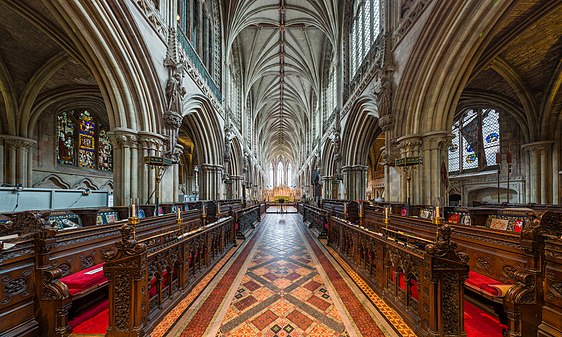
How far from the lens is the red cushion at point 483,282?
8.06 feet

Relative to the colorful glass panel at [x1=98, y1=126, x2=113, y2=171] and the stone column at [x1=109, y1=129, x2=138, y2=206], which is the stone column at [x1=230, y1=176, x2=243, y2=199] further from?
the stone column at [x1=109, y1=129, x2=138, y2=206]

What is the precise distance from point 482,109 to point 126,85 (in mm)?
16598

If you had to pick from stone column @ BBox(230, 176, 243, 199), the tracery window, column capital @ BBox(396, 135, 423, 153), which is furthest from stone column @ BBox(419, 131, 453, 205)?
stone column @ BBox(230, 176, 243, 199)

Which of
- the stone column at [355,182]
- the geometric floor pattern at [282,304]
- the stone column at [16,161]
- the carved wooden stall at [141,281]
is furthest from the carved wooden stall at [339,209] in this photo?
the stone column at [16,161]

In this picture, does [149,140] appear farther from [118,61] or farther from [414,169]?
[414,169]

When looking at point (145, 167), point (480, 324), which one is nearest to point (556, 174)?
point (480, 324)

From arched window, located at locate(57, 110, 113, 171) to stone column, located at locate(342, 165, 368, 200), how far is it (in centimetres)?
1446

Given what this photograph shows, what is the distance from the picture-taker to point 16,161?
30.5 ft

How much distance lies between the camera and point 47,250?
2271mm

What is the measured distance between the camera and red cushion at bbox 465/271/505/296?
2457mm

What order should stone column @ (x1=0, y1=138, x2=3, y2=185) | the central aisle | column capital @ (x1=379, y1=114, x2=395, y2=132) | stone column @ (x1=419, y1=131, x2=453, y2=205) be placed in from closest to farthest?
the central aisle < stone column @ (x1=419, y1=131, x2=453, y2=205) < column capital @ (x1=379, y1=114, x2=395, y2=132) < stone column @ (x1=0, y1=138, x2=3, y2=185)

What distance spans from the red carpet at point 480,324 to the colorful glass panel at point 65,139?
15.6 meters

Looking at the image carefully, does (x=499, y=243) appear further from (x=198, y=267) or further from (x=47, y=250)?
(x=47, y=250)

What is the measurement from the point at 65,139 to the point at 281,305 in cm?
1436
